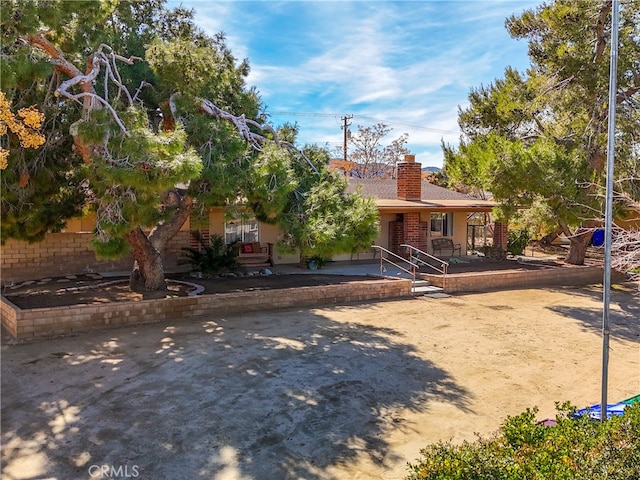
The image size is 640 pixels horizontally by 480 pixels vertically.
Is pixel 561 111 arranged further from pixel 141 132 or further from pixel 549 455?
pixel 549 455

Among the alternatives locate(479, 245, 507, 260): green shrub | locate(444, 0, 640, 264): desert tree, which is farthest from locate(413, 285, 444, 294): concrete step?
locate(479, 245, 507, 260): green shrub

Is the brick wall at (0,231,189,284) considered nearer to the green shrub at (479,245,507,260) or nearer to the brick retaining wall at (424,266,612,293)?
the brick retaining wall at (424,266,612,293)

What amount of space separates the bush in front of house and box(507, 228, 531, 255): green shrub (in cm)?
1933

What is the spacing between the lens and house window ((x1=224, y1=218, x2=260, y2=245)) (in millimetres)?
17228

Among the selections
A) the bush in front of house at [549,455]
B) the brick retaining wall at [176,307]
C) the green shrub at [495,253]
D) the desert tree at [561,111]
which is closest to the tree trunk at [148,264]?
the brick retaining wall at [176,307]

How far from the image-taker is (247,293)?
38.3 ft

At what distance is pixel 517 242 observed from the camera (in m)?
22.6

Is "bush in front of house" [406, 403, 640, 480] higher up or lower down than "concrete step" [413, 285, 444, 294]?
higher up

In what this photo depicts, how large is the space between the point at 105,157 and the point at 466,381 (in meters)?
7.07

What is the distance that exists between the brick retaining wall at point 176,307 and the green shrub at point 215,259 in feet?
11.2

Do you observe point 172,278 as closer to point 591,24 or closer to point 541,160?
point 541,160

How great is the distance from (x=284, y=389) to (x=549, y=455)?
12.9 ft

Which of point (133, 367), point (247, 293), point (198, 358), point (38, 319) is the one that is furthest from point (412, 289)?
point (38, 319)

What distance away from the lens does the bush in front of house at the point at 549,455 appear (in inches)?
134
